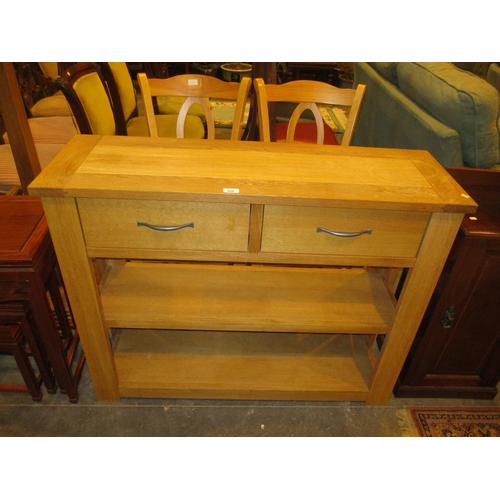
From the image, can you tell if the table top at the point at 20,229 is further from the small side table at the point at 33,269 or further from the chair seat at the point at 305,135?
the chair seat at the point at 305,135

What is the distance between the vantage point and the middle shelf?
1307 millimetres

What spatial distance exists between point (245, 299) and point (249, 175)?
1.64 ft

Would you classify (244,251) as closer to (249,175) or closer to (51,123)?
(249,175)

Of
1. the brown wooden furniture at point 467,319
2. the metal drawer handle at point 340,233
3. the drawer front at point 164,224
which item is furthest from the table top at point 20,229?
the brown wooden furniture at point 467,319

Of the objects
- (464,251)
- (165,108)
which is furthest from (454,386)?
(165,108)

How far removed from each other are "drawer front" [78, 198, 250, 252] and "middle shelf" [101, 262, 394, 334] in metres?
0.31

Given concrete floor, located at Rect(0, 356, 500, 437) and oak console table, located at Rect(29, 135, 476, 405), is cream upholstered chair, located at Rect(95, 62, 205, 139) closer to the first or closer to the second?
oak console table, located at Rect(29, 135, 476, 405)

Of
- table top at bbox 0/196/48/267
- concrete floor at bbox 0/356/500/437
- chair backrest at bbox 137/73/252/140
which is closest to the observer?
table top at bbox 0/196/48/267

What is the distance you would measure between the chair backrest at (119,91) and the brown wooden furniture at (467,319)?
6.16 feet

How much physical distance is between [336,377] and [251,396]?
0.35 meters

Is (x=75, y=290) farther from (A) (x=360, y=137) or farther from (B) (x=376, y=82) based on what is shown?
(A) (x=360, y=137)

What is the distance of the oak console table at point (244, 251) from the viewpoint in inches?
40.2

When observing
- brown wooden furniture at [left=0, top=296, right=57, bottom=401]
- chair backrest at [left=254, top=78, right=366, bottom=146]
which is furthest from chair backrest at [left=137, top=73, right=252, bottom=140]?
brown wooden furniture at [left=0, top=296, right=57, bottom=401]

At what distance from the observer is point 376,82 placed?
274 cm
